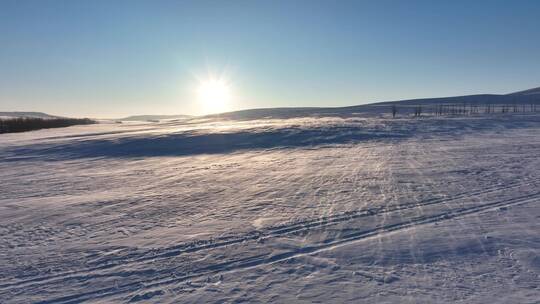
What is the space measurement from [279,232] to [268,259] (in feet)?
3.57

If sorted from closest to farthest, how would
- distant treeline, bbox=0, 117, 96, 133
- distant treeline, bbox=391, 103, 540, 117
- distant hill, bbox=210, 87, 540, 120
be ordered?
distant treeline, bbox=0, 117, 96, 133 → distant treeline, bbox=391, 103, 540, 117 → distant hill, bbox=210, 87, 540, 120

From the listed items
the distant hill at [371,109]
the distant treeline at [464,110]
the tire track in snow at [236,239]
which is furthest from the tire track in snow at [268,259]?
the distant hill at [371,109]

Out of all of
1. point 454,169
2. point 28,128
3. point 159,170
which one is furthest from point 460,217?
point 28,128

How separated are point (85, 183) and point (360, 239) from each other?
30.2 ft

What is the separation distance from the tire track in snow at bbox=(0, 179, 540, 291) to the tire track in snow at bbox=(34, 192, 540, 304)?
23.0 inches

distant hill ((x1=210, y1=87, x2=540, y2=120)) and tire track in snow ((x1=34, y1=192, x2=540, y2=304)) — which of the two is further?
distant hill ((x1=210, y1=87, x2=540, y2=120))

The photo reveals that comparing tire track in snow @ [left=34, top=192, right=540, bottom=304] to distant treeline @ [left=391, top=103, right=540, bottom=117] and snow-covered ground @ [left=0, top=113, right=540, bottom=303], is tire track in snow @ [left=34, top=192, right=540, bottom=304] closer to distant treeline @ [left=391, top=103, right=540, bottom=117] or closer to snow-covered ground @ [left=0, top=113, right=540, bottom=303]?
snow-covered ground @ [left=0, top=113, right=540, bottom=303]

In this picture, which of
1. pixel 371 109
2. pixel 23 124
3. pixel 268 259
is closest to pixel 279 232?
pixel 268 259

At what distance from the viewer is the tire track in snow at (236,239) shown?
4781mm

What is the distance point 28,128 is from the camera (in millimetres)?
41094

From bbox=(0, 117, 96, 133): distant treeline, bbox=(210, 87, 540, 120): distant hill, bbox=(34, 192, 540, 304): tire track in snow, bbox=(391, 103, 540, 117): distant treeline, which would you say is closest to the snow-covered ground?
bbox=(34, 192, 540, 304): tire track in snow

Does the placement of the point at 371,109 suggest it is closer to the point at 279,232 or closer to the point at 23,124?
the point at 23,124

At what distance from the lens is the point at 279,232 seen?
6.21m

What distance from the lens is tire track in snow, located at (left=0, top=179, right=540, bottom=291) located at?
4.78 m
